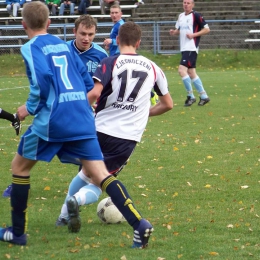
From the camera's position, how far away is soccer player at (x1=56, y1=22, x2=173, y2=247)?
6.05 metres

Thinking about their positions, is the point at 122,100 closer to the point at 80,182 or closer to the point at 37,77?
the point at 80,182

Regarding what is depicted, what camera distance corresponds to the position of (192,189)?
7.94 m

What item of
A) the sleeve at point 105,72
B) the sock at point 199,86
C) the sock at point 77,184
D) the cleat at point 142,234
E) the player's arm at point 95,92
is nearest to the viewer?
the cleat at point 142,234

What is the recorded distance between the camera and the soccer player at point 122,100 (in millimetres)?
6055

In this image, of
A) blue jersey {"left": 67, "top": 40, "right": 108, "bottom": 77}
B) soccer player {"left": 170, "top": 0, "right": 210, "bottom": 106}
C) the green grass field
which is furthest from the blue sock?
soccer player {"left": 170, "top": 0, "right": 210, "bottom": 106}

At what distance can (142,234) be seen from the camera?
17.9 feet

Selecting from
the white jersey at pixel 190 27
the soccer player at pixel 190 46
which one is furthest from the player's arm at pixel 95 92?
the white jersey at pixel 190 27

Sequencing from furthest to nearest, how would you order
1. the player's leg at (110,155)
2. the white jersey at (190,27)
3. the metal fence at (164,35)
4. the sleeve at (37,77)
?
the metal fence at (164,35), the white jersey at (190,27), the player's leg at (110,155), the sleeve at (37,77)

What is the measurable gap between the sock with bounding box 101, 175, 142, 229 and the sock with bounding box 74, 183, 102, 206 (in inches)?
22.5

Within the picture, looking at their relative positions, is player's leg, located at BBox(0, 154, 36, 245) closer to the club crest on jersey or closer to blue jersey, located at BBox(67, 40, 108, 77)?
the club crest on jersey

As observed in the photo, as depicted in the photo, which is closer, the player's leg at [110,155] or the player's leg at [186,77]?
the player's leg at [110,155]

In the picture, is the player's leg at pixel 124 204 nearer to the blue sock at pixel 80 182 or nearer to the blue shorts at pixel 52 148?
the blue shorts at pixel 52 148

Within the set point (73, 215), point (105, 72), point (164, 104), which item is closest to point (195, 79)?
point (164, 104)

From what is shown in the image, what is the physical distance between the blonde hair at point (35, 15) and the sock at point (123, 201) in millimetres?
1270
